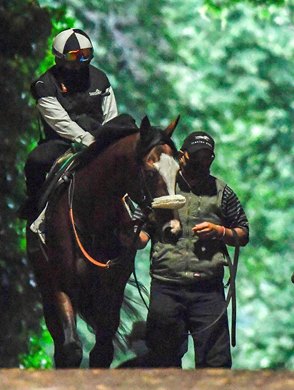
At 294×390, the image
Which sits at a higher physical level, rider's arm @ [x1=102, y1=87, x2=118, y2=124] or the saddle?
rider's arm @ [x1=102, y1=87, x2=118, y2=124]

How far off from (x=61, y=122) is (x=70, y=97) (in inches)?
12.5

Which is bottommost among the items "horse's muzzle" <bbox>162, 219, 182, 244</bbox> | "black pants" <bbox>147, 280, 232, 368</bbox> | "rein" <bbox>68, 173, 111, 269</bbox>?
"black pants" <bbox>147, 280, 232, 368</bbox>

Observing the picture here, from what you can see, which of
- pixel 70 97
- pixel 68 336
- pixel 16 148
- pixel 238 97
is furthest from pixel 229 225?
pixel 238 97

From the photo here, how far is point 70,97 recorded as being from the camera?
15.4m

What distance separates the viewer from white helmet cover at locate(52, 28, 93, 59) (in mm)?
15211

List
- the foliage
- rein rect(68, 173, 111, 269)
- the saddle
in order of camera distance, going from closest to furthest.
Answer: rein rect(68, 173, 111, 269) < the saddle < the foliage

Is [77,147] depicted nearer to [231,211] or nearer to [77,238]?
[77,238]

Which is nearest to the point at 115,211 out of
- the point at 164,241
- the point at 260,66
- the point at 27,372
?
the point at 164,241

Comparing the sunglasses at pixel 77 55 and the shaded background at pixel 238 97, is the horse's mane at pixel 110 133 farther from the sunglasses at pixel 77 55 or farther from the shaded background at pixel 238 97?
the shaded background at pixel 238 97

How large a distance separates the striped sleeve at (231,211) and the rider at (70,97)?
1281 mm

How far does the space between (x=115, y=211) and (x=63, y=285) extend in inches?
24.8

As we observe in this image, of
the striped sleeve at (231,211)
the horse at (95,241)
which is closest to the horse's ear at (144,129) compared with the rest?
the horse at (95,241)

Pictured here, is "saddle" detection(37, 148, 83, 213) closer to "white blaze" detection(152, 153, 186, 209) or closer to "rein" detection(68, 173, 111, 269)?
"rein" detection(68, 173, 111, 269)

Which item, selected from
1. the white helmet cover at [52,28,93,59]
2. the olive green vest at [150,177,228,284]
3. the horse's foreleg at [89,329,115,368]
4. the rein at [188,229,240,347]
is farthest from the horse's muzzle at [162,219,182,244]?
the white helmet cover at [52,28,93,59]
